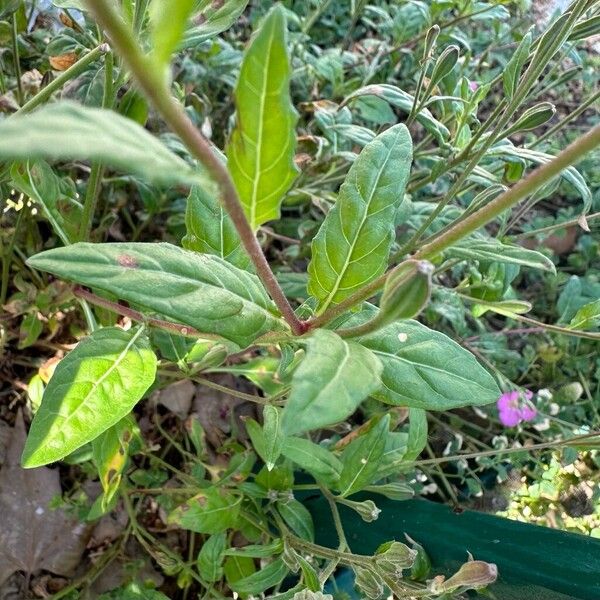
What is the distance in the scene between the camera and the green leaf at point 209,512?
111 cm

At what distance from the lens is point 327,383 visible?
48 centimetres

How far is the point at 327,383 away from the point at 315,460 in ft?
2.08

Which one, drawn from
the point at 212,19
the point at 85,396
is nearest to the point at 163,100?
the point at 85,396

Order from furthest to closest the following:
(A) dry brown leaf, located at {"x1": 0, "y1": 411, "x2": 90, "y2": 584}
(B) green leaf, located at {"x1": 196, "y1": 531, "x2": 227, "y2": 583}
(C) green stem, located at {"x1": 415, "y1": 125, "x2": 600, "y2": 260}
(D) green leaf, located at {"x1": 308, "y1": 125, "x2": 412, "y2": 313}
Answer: (A) dry brown leaf, located at {"x1": 0, "y1": 411, "x2": 90, "y2": 584}
(B) green leaf, located at {"x1": 196, "y1": 531, "x2": 227, "y2": 583}
(D) green leaf, located at {"x1": 308, "y1": 125, "x2": 412, "y2": 313}
(C) green stem, located at {"x1": 415, "y1": 125, "x2": 600, "y2": 260}

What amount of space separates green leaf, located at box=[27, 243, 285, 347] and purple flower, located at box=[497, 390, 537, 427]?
952 millimetres

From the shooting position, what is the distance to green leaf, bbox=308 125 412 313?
0.68 m

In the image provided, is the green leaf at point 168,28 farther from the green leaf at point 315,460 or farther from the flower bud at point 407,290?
the green leaf at point 315,460

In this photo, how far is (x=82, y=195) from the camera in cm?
136

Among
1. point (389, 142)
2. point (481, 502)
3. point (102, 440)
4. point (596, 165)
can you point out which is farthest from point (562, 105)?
point (102, 440)

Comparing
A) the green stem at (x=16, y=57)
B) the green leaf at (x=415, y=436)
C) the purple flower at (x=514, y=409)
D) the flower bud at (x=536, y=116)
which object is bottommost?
the purple flower at (x=514, y=409)

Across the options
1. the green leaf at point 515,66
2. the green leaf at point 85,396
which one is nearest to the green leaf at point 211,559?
the green leaf at point 85,396

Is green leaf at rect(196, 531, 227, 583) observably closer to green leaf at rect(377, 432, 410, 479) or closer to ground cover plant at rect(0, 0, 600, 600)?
ground cover plant at rect(0, 0, 600, 600)

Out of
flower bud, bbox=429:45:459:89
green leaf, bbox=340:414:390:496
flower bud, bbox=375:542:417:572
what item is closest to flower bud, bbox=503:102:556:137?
flower bud, bbox=429:45:459:89

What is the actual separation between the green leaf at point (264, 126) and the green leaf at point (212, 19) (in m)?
0.36
